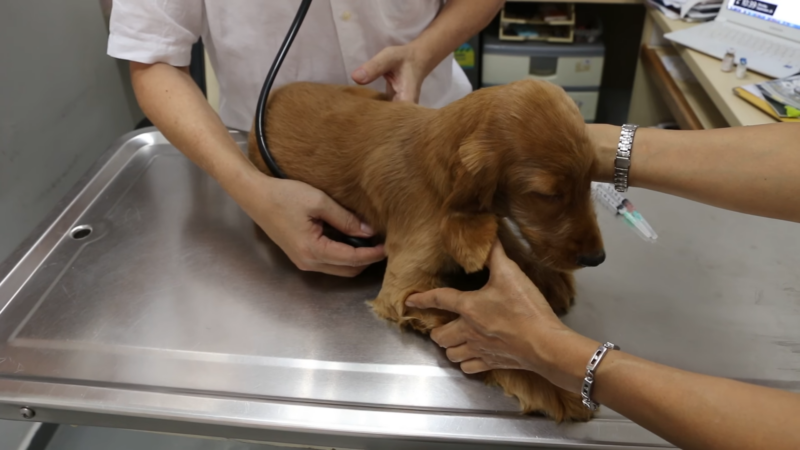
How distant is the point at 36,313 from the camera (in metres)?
0.94

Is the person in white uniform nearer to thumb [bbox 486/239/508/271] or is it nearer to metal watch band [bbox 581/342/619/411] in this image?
thumb [bbox 486/239/508/271]

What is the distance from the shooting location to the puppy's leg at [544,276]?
918mm

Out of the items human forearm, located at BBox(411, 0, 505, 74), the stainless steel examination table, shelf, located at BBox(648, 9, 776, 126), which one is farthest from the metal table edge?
shelf, located at BBox(648, 9, 776, 126)

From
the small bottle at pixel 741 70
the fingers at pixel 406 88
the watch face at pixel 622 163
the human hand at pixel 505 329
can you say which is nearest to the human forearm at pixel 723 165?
the watch face at pixel 622 163

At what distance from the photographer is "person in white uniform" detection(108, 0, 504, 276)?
95 cm

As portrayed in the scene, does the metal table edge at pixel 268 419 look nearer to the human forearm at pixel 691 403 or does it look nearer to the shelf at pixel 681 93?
the human forearm at pixel 691 403

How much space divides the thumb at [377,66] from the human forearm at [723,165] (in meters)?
0.40

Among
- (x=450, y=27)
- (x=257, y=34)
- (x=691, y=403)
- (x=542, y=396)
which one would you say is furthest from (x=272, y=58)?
(x=691, y=403)

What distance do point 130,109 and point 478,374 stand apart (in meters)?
1.57

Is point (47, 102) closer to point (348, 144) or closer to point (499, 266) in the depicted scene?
point (348, 144)

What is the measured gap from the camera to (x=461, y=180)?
0.78 metres

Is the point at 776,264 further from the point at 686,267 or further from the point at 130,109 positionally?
the point at 130,109

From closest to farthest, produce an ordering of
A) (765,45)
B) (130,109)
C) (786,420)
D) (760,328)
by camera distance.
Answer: (786,420), (760,328), (765,45), (130,109)

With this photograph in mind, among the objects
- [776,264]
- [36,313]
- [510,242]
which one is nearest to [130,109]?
[36,313]
